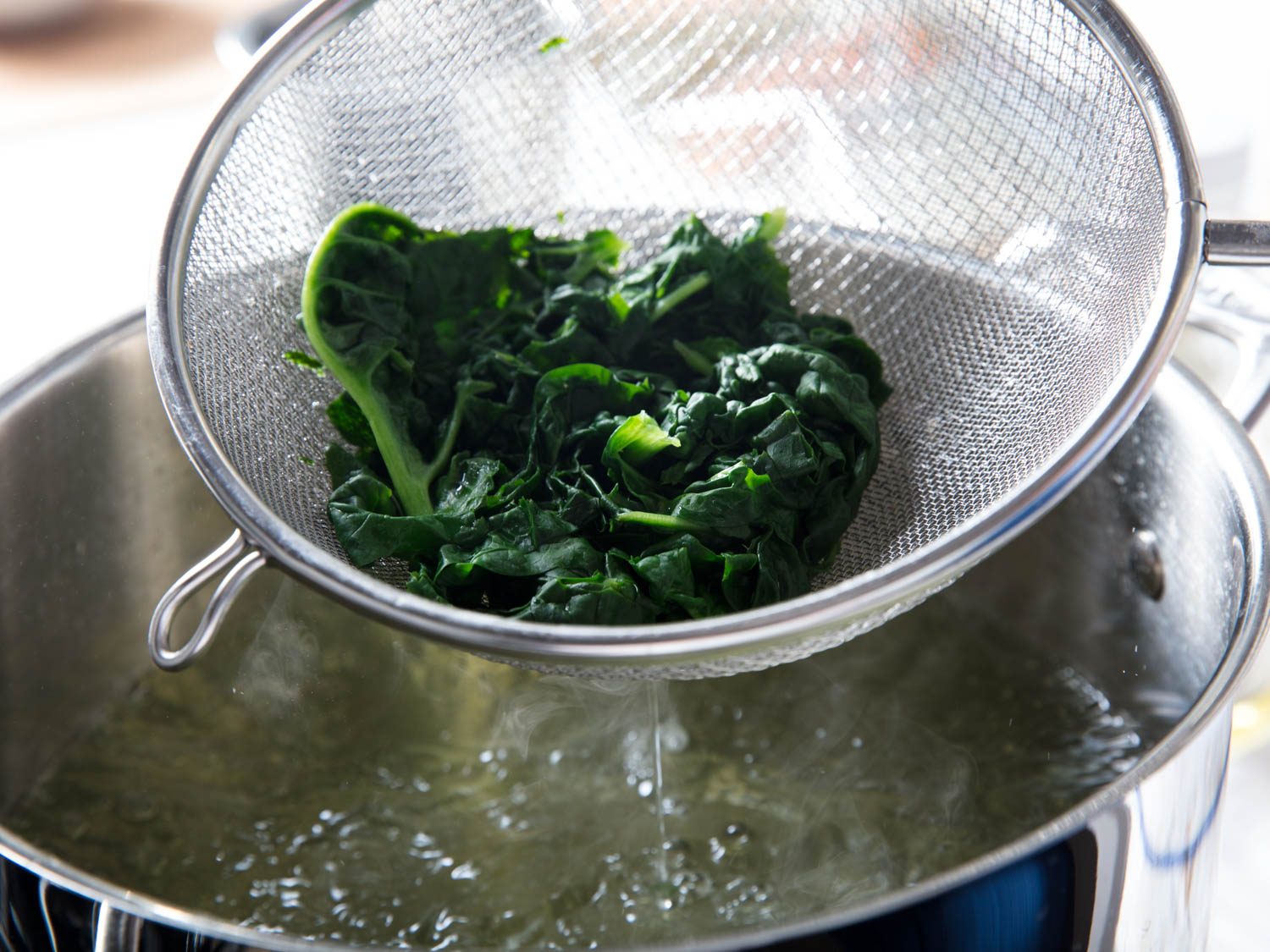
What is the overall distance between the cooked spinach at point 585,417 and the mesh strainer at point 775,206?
0.07m

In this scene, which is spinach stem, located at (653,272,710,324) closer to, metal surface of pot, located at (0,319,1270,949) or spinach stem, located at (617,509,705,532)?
spinach stem, located at (617,509,705,532)

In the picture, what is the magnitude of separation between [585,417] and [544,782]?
0.47 meters

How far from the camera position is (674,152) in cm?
162

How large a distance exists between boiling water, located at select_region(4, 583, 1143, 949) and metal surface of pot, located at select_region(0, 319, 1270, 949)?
72mm

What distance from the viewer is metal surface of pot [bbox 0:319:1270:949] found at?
89cm

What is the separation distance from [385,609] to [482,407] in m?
0.39

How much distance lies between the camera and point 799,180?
1586 millimetres

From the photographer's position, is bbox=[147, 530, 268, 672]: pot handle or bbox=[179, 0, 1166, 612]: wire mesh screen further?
bbox=[179, 0, 1166, 612]: wire mesh screen

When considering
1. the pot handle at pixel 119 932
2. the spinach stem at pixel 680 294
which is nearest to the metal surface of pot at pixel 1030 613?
the pot handle at pixel 119 932

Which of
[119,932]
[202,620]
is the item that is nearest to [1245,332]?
[202,620]

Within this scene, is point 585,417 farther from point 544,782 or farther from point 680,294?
point 544,782

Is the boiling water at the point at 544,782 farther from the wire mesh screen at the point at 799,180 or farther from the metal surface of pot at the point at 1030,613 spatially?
the wire mesh screen at the point at 799,180

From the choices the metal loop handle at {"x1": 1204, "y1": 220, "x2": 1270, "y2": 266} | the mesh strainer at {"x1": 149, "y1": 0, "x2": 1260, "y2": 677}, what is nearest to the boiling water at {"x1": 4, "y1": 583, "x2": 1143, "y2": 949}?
the mesh strainer at {"x1": 149, "y1": 0, "x2": 1260, "y2": 677}

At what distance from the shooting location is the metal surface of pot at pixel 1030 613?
0.89 m
